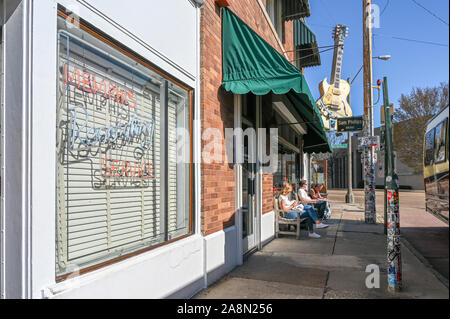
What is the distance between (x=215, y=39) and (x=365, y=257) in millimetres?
4069

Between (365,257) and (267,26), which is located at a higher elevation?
(267,26)

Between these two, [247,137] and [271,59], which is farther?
[247,137]

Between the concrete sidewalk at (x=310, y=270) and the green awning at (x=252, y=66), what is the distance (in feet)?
7.46

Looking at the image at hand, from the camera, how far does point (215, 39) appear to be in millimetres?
4648

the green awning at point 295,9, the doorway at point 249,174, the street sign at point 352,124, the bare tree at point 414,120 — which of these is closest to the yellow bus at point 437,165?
the bare tree at point 414,120

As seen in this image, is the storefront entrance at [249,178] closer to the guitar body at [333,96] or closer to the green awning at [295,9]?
the green awning at [295,9]

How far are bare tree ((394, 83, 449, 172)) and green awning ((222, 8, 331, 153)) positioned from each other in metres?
2.55

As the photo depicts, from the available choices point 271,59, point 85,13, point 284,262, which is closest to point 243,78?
point 271,59

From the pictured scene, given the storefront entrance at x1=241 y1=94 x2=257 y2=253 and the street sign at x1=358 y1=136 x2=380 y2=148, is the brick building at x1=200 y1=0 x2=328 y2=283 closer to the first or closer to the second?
the storefront entrance at x1=241 y1=94 x2=257 y2=253

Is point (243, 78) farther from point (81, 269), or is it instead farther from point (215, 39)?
point (81, 269)

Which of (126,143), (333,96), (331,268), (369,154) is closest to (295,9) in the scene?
(369,154)

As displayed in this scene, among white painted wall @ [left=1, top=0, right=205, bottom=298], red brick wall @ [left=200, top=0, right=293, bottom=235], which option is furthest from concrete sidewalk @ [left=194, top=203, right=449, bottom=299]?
white painted wall @ [left=1, top=0, right=205, bottom=298]

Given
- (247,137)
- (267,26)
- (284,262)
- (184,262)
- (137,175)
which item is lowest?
(284,262)

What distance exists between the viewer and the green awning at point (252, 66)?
13.7 feet
